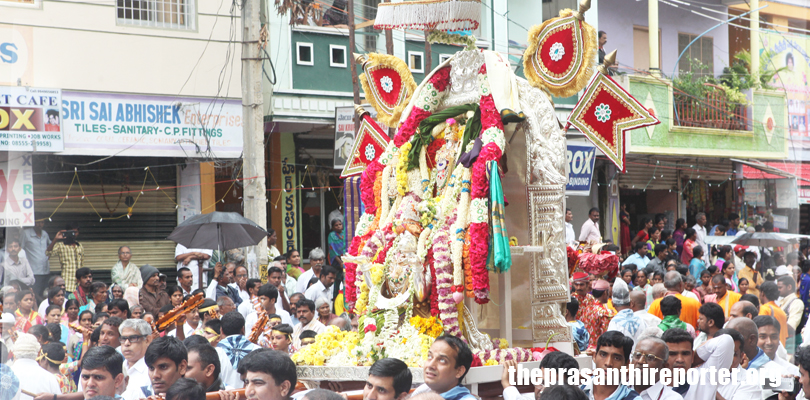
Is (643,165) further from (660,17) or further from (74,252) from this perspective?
(74,252)

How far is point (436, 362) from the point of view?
4863 millimetres

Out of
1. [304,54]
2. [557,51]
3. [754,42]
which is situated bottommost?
[557,51]

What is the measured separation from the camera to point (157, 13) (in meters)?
13.5

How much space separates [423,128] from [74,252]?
6.83 m

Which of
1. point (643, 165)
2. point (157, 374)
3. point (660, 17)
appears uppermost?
point (660, 17)

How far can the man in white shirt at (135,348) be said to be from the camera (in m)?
5.64

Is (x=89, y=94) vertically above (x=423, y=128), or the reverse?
(x=89, y=94)

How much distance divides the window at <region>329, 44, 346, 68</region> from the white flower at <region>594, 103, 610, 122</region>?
8.15 meters

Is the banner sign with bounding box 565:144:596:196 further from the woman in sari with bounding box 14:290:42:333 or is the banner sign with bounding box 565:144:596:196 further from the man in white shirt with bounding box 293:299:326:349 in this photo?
the woman in sari with bounding box 14:290:42:333

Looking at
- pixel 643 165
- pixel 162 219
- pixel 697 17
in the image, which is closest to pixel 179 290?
pixel 162 219

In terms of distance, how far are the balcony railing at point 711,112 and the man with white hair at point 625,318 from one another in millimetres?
11374

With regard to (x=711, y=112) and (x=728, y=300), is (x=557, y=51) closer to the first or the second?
(x=728, y=300)

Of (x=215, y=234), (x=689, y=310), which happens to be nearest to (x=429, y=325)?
(x=689, y=310)

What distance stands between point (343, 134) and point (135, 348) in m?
8.22
